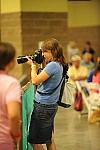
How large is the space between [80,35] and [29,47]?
23.1 ft

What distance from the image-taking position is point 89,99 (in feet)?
29.9

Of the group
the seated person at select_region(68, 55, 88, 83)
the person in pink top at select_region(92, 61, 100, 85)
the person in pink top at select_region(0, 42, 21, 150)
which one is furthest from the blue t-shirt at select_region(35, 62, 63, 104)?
the seated person at select_region(68, 55, 88, 83)

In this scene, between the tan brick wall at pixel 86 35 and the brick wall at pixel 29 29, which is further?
the tan brick wall at pixel 86 35

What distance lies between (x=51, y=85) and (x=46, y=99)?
168 mm

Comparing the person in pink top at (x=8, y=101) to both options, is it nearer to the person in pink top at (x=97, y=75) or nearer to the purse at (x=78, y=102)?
the person in pink top at (x=97, y=75)

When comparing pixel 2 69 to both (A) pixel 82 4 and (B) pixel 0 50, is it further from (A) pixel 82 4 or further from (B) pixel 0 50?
(A) pixel 82 4

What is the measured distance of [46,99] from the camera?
195 inches

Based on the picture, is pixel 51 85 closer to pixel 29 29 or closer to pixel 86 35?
pixel 29 29

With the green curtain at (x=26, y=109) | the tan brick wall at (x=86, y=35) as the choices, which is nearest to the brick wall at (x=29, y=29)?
the tan brick wall at (x=86, y=35)

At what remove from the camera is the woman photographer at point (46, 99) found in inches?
194

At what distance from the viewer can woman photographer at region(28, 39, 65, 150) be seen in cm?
493

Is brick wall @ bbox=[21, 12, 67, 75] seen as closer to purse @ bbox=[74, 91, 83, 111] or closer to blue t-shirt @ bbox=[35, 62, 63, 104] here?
purse @ bbox=[74, 91, 83, 111]

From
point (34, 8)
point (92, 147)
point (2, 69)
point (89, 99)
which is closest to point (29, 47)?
point (34, 8)

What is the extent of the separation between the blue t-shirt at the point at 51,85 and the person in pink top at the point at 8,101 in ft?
5.14
